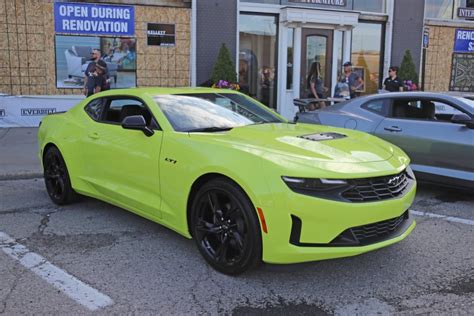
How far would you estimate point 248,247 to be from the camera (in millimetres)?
3631

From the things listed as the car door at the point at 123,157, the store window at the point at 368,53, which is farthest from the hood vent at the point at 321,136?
the store window at the point at 368,53

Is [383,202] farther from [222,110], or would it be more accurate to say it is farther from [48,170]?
[48,170]

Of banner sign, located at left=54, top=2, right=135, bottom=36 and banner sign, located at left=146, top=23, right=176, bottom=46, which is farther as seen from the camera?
banner sign, located at left=146, top=23, right=176, bottom=46

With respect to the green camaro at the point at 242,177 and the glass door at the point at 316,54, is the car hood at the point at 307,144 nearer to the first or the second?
the green camaro at the point at 242,177

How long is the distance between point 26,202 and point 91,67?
18.0 feet

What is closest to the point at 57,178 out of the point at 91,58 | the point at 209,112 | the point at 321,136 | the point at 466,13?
the point at 209,112

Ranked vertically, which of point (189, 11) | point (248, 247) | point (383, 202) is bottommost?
point (248, 247)

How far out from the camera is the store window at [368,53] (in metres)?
15.4

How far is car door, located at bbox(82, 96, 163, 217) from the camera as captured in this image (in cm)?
446

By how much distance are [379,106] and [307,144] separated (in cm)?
348

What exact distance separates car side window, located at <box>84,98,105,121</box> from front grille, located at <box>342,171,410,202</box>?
310 cm

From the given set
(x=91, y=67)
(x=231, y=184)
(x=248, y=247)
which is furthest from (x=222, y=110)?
(x=91, y=67)

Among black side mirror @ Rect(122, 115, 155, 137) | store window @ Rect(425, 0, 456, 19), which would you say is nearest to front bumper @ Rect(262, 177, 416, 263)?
black side mirror @ Rect(122, 115, 155, 137)

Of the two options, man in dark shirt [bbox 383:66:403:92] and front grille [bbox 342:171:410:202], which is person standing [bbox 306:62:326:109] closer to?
man in dark shirt [bbox 383:66:403:92]
